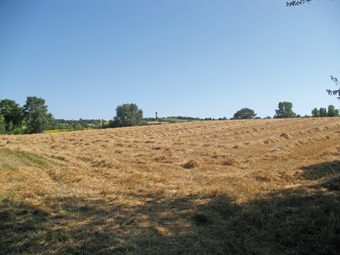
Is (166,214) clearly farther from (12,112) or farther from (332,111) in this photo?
(332,111)

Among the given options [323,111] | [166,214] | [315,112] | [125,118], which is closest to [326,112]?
[323,111]

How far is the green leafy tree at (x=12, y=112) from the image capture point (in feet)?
169

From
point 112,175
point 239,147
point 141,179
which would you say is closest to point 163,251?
point 141,179

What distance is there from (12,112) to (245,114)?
3112 inches

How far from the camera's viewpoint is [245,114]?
250 ft

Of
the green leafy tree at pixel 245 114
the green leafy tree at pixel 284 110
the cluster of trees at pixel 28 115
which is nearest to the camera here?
the cluster of trees at pixel 28 115

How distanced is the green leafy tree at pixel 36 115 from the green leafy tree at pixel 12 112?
5.34ft

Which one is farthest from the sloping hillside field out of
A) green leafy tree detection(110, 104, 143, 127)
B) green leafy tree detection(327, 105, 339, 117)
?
green leafy tree detection(327, 105, 339, 117)

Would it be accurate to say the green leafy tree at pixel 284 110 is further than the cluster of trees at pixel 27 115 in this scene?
Yes

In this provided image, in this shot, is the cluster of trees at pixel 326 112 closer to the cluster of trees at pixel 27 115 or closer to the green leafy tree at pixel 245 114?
the green leafy tree at pixel 245 114

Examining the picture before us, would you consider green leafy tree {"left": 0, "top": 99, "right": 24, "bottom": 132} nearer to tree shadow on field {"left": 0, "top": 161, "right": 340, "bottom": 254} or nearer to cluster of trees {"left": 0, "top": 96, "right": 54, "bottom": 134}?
cluster of trees {"left": 0, "top": 96, "right": 54, "bottom": 134}

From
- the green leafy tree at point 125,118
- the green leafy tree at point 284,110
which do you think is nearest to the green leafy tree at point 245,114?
the green leafy tree at point 284,110

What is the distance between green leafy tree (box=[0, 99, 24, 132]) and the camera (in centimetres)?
5159

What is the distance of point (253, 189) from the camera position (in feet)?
17.5
